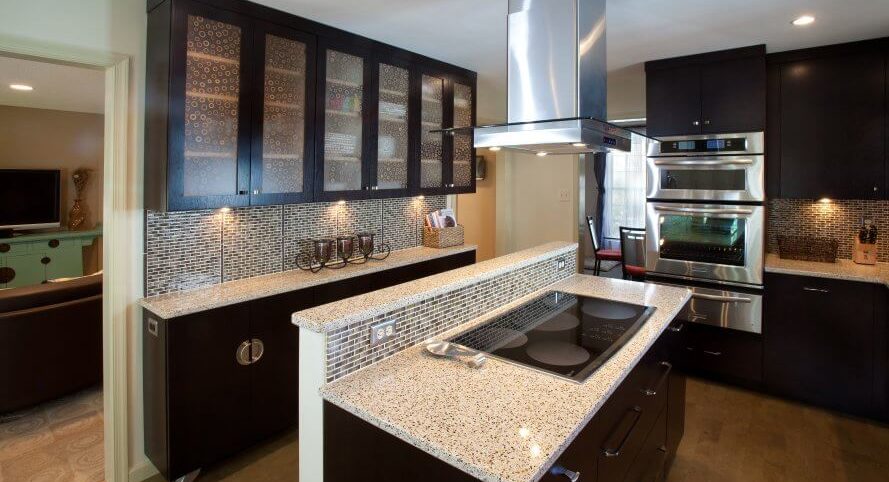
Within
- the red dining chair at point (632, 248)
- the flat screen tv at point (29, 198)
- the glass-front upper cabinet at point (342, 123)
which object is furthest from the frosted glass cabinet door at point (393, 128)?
the flat screen tv at point (29, 198)

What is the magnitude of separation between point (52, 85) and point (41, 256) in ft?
7.35

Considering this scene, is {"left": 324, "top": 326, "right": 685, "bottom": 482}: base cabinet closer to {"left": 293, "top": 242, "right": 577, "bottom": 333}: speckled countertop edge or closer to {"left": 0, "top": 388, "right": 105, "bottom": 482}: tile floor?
{"left": 293, "top": 242, "right": 577, "bottom": 333}: speckled countertop edge

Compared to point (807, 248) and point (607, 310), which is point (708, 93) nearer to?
point (807, 248)

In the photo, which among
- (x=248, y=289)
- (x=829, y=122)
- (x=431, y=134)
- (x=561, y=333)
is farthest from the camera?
(x=431, y=134)

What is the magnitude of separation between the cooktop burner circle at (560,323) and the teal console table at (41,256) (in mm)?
6040

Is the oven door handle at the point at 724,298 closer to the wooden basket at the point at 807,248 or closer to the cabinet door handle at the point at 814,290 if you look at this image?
the cabinet door handle at the point at 814,290

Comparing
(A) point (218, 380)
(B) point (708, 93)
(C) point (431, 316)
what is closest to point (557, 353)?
(C) point (431, 316)

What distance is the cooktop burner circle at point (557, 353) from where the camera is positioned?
5.22 ft

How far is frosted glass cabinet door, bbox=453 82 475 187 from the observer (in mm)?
3854

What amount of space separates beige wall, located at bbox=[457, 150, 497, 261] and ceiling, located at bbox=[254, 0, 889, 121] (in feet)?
9.94

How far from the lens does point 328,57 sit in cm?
288

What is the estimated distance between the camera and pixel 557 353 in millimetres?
1674

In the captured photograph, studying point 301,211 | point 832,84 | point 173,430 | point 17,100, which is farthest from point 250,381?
point 17,100

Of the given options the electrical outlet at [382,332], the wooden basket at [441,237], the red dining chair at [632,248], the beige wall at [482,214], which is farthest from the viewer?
the beige wall at [482,214]
